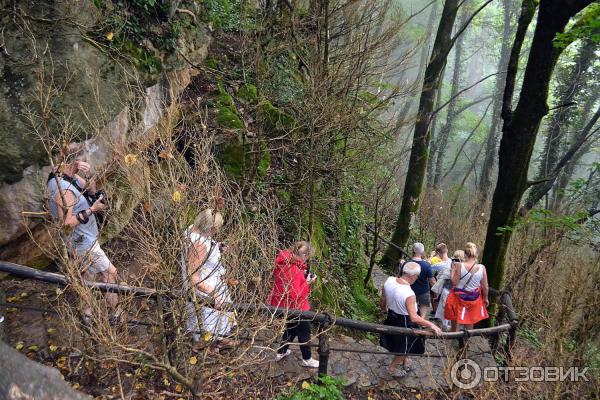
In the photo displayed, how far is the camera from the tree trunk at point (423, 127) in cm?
922

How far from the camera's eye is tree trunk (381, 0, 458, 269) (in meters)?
9.22

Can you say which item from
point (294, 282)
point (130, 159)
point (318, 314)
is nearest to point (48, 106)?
point (130, 159)

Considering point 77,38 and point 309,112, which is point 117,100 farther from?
point 309,112

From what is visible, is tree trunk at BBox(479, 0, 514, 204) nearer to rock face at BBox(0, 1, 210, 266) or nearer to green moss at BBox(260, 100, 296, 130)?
green moss at BBox(260, 100, 296, 130)

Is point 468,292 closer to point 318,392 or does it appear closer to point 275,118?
point 318,392

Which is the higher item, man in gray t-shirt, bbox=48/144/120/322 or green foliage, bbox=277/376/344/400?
man in gray t-shirt, bbox=48/144/120/322

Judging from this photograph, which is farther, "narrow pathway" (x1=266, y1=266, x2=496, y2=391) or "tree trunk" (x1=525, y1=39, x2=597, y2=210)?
"tree trunk" (x1=525, y1=39, x2=597, y2=210)

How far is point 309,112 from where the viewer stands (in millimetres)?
6062

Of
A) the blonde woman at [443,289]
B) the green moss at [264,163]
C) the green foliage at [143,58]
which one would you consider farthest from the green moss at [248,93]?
the blonde woman at [443,289]

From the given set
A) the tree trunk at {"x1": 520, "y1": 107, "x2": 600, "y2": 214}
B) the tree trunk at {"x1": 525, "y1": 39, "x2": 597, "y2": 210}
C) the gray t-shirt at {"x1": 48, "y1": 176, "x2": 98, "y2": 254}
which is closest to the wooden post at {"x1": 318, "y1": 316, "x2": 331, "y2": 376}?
the gray t-shirt at {"x1": 48, "y1": 176, "x2": 98, "y2": 254}

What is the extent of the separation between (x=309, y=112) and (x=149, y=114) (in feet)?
7.76

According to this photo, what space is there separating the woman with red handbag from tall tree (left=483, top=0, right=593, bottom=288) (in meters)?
0.80

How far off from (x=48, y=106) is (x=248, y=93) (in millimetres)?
3523

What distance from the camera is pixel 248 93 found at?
7.13 metres
